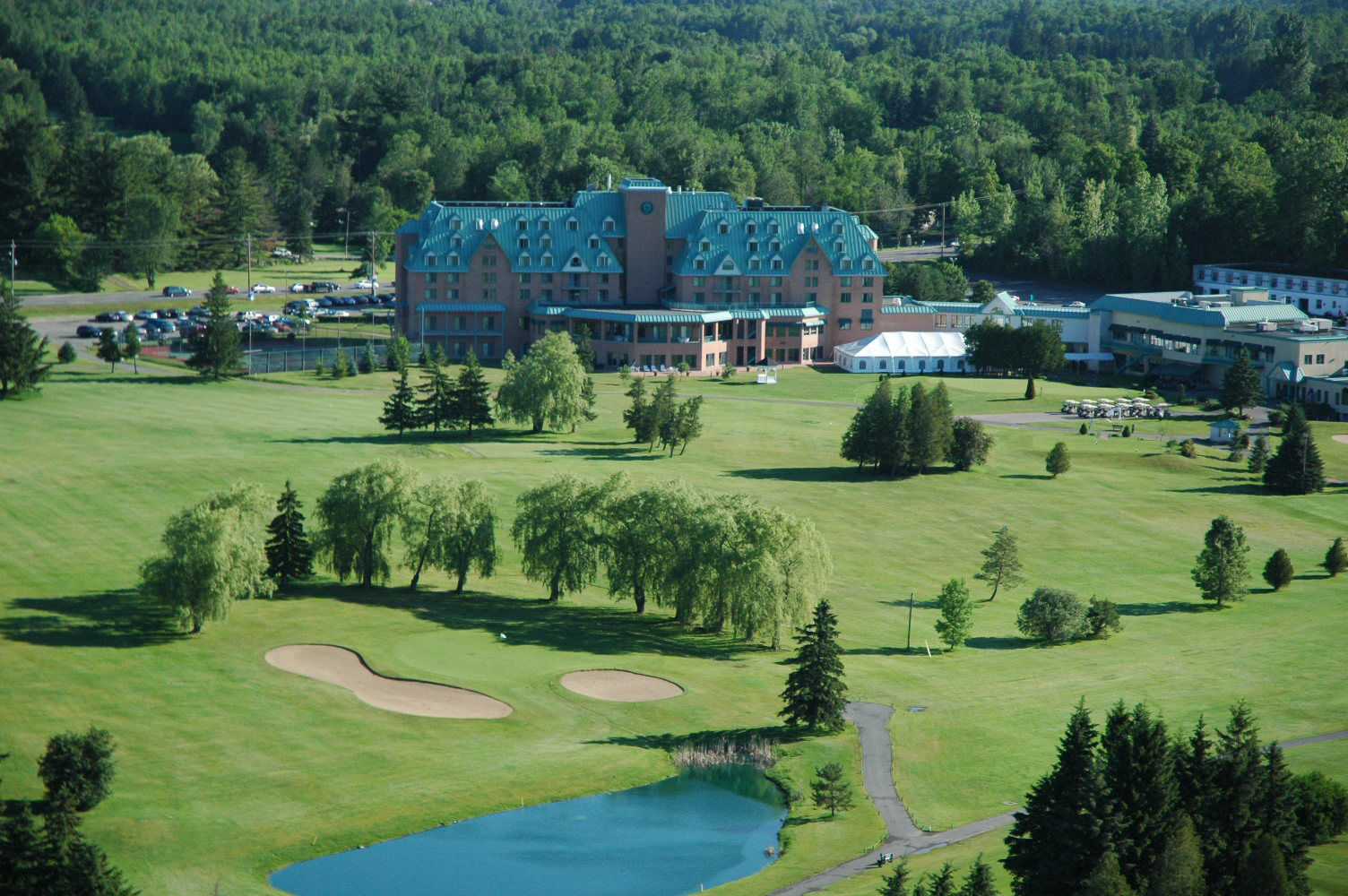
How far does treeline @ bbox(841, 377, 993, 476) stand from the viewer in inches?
4476

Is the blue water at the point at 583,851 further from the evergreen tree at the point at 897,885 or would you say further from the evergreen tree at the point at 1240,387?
the evergreen tree at the point at 1240,387

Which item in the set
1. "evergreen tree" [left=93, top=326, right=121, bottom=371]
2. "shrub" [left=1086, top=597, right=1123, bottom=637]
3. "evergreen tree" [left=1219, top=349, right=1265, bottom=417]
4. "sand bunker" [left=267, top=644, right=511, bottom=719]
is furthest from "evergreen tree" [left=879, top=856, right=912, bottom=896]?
"evergreen tree" [left=93, top=326, right=121, bottom=371]

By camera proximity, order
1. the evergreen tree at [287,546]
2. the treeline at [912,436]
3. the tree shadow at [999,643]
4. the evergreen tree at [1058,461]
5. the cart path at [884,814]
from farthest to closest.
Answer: the evergreen tree at [1058,461] < the treeline at [912,436] < the evergreen tree at [287,546] < the tree shadow at [999,643] < the cart path at [884,814]

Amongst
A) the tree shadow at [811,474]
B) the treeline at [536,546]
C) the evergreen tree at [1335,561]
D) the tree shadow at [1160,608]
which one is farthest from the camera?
the tree shadow at [811,474]

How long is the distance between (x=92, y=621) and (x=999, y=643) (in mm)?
42876

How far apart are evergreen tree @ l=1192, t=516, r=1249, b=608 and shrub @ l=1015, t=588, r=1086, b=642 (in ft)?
34.4

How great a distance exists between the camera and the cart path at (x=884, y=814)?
5500 centimetres

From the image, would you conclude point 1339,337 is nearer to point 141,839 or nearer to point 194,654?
point 194,654

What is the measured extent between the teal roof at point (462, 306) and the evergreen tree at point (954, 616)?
3387 inches

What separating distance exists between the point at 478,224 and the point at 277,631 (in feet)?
295

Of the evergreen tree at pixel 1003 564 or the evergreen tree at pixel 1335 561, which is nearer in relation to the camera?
the evergreen tree at pixel 1003 564

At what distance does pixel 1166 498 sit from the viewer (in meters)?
110

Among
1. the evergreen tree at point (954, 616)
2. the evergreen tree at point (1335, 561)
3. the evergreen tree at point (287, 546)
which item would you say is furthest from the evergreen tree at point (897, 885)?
the evergreen tree at point (1335, 561)

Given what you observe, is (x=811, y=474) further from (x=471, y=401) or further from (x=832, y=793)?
(x=832, y=793)
